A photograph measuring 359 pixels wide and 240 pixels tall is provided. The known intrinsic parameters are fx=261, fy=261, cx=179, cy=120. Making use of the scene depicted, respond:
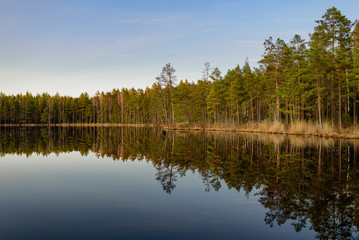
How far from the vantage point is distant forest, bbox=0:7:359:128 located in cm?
3283

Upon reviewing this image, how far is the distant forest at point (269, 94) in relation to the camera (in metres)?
32.8

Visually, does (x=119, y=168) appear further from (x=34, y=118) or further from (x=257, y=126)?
(x=34, y=118)

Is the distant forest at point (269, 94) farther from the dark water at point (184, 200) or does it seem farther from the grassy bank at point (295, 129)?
the dark water at point (184, 200)

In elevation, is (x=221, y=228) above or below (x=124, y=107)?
below

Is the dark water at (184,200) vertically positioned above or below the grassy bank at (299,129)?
below

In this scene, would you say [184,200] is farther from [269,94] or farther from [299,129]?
[269,94]

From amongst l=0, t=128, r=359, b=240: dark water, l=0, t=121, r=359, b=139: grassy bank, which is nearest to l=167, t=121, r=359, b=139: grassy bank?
l=0, t=121, r=359, b=139: grassy bank

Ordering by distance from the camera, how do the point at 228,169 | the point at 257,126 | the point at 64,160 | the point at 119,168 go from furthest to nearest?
the point at 257,126 → the point at 64,160 → the point at 119,168 → the point at 228,169

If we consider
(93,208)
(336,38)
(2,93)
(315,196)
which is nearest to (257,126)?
(336,38)

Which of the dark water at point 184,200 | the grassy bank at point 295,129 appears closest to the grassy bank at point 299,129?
the grassy bank at point 295,129

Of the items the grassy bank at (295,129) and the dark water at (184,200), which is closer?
the dark water at (184,200)

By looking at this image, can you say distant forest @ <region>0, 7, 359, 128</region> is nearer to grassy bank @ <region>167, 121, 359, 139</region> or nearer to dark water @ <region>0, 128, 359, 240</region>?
grassy bank @ <region>167, 121, 359, 139</region>

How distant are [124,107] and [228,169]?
10332 centimetres

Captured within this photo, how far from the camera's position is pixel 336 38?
110 ft
